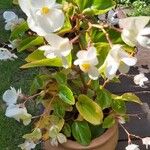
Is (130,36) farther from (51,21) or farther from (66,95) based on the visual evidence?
(66,95)

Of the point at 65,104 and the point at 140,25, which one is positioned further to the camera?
the point at 65,104

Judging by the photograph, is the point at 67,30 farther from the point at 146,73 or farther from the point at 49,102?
the point at 146,73

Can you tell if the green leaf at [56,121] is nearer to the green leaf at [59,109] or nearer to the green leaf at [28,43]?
the green leaf at [59,109]

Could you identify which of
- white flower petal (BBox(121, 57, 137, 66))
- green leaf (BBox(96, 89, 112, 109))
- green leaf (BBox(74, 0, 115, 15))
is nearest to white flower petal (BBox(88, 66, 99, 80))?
white flower petal (BBox(121, 57, 137, 66))

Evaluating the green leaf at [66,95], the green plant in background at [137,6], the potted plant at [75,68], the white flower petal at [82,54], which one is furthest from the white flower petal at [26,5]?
the green plant in background at [137,6]

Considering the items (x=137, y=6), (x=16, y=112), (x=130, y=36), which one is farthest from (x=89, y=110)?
(x=137, y=6)

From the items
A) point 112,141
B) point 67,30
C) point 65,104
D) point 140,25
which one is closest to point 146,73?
point 112,141
